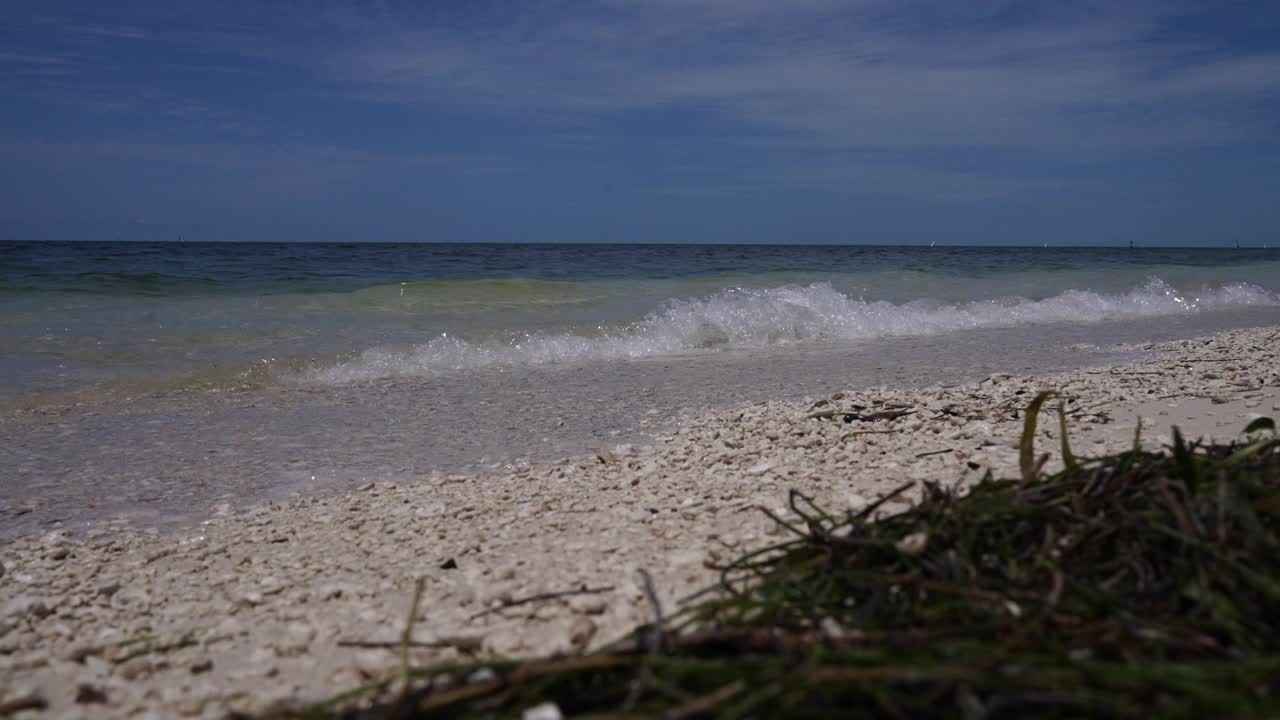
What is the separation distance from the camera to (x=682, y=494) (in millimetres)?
2969

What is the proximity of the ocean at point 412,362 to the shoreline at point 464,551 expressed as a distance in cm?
52

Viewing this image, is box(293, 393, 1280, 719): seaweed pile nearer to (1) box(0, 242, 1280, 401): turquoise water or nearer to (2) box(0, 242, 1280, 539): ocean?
(2) box(0, 242, 1280, 539): ocean

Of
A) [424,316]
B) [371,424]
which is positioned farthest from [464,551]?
[424,316]

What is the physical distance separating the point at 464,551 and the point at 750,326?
727cm

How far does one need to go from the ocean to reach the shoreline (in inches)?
20.3

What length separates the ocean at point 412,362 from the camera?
13.9ft

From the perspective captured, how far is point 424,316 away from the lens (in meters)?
10.9

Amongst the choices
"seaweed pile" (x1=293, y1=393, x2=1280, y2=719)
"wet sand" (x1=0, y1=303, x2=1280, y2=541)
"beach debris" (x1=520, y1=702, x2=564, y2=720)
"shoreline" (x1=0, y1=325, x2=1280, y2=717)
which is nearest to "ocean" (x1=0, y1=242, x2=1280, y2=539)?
"wet sand" (x1=0, y1=303, x2=1280, y2=541)

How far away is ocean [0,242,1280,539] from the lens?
425cm

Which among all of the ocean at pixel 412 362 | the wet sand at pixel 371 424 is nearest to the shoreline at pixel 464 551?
the wet sand at pixel 371 424

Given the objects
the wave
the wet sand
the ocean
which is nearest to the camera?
the wet sand

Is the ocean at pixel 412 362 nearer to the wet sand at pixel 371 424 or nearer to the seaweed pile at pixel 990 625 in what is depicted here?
the wet sand at pixel 371 424

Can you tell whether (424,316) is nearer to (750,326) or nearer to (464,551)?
(750,326)

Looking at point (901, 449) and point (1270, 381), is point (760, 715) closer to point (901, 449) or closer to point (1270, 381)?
point (901, 449)
